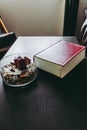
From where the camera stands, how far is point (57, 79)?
26.1 inches

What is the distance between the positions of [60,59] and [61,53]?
2.4 inches

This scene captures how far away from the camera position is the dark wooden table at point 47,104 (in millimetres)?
478

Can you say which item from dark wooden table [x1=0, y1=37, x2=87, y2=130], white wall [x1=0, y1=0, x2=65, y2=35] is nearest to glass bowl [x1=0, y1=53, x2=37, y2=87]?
dark wooden table [x1=0, y1=37, x2=87, y2=130]

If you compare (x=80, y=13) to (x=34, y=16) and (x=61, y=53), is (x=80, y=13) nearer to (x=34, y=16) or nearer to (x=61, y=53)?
(x=34, y=16)

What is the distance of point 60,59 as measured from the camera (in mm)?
669

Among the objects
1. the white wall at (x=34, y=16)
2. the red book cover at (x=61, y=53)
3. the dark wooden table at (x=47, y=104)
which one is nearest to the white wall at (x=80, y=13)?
the white wall at (x=34, y=16)

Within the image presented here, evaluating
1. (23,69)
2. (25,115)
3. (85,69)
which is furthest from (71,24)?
(25,115)

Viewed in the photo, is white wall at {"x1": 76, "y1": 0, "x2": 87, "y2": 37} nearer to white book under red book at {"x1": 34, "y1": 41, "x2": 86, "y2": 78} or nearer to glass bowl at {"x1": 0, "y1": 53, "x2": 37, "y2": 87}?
white book under red book at {"x1": 34, "y1": 41, "x2": 86, "y2": 78}

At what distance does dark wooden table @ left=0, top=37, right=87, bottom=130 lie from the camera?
48 centimetres

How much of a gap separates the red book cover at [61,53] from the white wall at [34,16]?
145 cm

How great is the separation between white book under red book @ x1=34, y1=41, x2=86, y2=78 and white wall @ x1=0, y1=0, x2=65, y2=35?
57.9 inches

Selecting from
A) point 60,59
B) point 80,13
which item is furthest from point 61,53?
point 80,13

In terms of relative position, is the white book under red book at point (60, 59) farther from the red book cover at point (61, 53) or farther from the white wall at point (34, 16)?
the white wall at point (34, 16)

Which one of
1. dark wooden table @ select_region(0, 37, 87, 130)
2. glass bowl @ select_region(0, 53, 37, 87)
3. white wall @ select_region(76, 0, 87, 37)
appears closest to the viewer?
dark wooden table @ select_region(0, 37, 87, 130)
